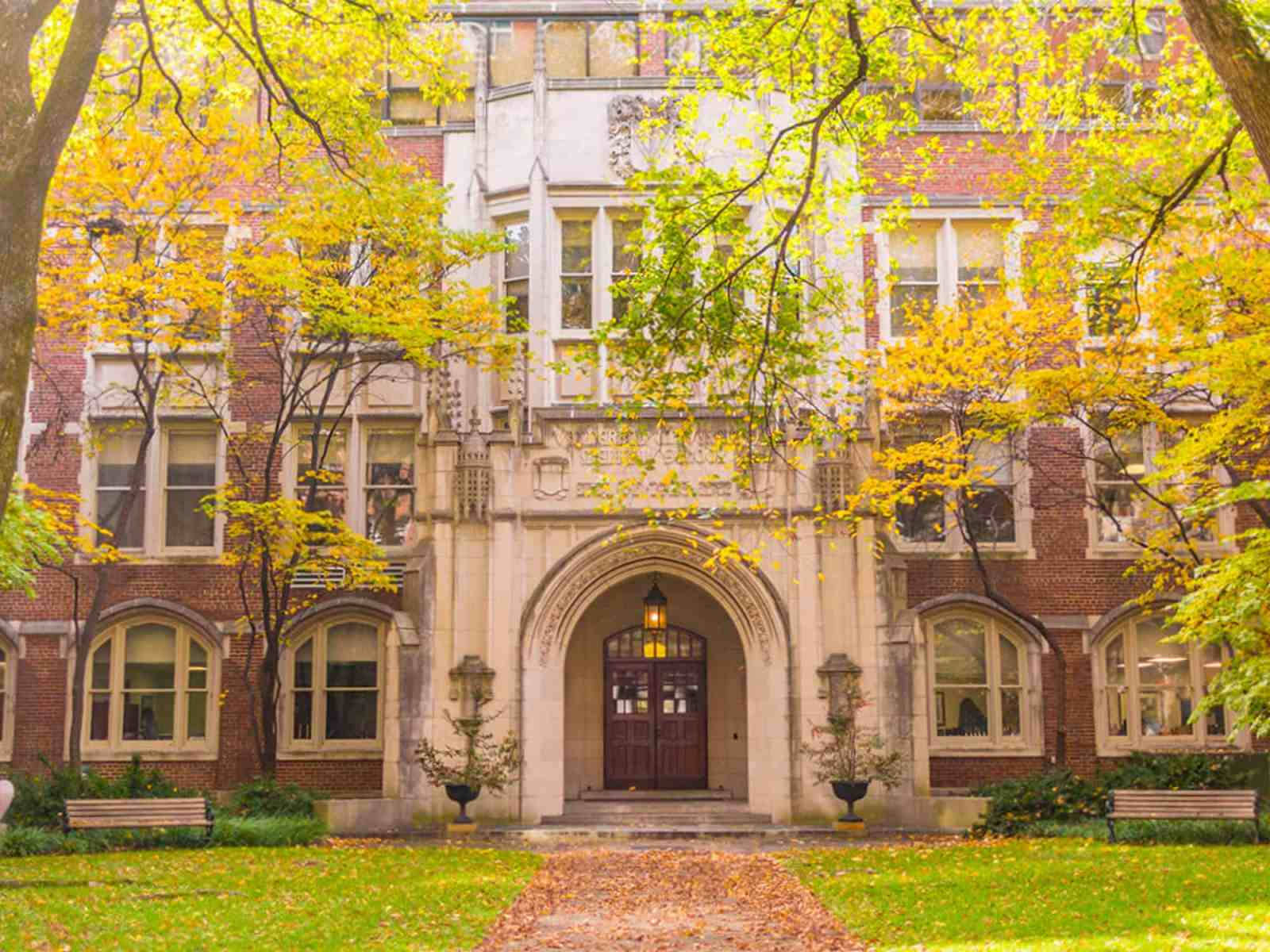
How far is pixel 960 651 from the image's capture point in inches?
904

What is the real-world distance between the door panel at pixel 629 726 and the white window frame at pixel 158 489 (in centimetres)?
686

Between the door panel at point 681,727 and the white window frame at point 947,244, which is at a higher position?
the white window frame at point 947,244

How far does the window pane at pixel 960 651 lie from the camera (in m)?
22.9

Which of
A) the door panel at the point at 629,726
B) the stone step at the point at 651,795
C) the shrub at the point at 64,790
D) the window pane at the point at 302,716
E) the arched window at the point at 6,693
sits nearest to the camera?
the shrub at the point at 64,790

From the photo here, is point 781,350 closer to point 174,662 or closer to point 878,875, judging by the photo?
point 878,875

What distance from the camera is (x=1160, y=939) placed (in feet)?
32.3

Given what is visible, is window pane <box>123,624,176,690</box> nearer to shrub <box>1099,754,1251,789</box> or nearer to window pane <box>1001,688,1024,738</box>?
window pane <box>1001,688,1024,738</box>

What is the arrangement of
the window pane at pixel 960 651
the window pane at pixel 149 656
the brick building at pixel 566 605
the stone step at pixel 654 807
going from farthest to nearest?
the window pane at pixel 149 656
the window pane at pixel 960 651
the stone step at pixel 654 807
the brick building at pixel 566 605

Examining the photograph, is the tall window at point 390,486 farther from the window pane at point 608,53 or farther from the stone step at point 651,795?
the window pane at point 608,53

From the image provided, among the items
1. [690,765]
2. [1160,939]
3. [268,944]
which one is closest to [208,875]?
[268,944]

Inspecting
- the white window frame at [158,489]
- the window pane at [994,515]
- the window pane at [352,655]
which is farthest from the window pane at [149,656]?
the window pane at [994,515]

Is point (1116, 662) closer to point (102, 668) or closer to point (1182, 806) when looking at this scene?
point (1182, 806)

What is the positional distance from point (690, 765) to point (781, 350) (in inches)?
494

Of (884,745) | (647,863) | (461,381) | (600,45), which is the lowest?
(647,863)
